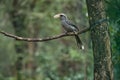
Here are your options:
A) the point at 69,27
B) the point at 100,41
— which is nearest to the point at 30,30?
the point at 69,27

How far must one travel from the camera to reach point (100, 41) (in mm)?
7277

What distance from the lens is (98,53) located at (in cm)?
727

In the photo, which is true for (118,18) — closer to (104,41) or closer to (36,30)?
(104,41)

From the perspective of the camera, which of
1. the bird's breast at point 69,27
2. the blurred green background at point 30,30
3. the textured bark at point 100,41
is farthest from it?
the blurred green background at point 30,30

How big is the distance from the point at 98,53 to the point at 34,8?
13166 mm

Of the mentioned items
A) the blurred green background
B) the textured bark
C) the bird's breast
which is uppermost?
the textured bark

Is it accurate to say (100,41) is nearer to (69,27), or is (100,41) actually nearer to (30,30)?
(69,27)

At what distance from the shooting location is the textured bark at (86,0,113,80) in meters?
7.24

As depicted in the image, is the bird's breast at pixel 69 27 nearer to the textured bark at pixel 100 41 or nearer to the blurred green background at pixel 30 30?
the textured bark at pixel 100 41

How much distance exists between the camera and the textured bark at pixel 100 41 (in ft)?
23.7

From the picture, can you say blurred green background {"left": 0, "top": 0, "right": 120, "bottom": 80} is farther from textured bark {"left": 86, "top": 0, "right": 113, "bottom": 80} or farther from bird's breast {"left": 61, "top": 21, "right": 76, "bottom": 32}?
textured bark {"left": 86, "top": 0, "right": 113, "bottom": 80}

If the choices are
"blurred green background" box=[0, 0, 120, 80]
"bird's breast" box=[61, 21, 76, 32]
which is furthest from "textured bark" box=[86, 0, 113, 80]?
"blurred green background" box=[0, 0, 120, 80]

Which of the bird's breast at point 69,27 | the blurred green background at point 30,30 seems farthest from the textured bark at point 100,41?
the blurred green background at point 30,30

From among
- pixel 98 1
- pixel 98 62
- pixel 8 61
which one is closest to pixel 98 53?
pixel 98 62
